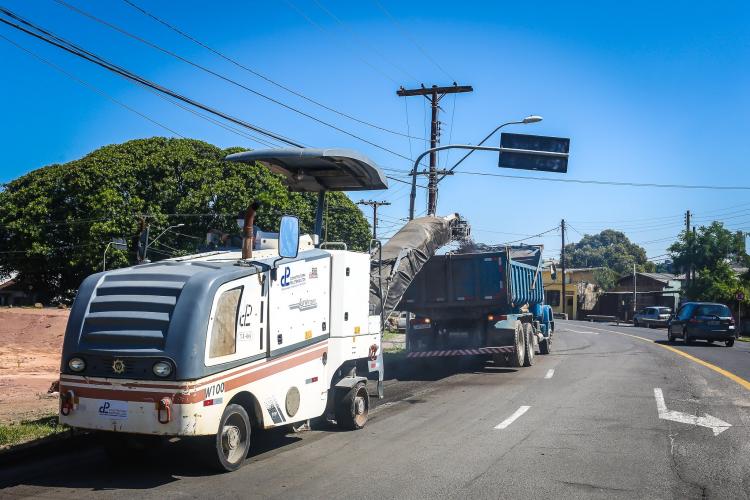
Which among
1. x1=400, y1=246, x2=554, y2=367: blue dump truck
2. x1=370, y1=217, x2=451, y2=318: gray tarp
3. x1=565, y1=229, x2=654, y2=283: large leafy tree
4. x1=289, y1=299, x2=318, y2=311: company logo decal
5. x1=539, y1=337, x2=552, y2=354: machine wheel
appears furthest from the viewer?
x1=565, y1=229, x2=654, y2=283: large leafy tree

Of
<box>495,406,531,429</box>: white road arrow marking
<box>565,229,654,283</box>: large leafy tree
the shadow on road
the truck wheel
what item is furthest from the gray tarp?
<box>565,229,654,283</box>: large leafy tree

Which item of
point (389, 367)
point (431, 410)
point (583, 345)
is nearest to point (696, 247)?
point (583, 345)

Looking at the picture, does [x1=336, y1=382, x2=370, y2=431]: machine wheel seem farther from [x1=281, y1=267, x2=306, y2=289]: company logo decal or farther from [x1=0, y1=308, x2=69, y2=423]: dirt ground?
[x1=0, y1=308, x2=69, y2=423]: dirt ground

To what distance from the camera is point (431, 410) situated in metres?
12.0

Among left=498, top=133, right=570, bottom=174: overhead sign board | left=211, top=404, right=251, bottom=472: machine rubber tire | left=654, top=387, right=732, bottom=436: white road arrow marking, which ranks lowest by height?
left=654, top=387, right=732, bottom=436: white road arrow marking

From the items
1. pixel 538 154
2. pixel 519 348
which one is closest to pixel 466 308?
pixel 519 348

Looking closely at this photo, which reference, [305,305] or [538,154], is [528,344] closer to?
[538,154]

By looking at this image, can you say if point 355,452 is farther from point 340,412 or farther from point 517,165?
point 517,165

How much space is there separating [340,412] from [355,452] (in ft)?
4.59

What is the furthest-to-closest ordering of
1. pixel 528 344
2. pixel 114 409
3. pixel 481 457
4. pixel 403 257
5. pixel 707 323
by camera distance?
1. pixel 707 323
2. pixel 528 344
3. pixel 403 257
4. pixel 481 457
5. pixel 114 409

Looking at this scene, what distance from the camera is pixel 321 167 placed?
11.1 metres

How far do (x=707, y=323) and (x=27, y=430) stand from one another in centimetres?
2661

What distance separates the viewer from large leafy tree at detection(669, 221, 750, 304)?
176 ft

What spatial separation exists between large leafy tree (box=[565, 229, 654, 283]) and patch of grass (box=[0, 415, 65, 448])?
108m
